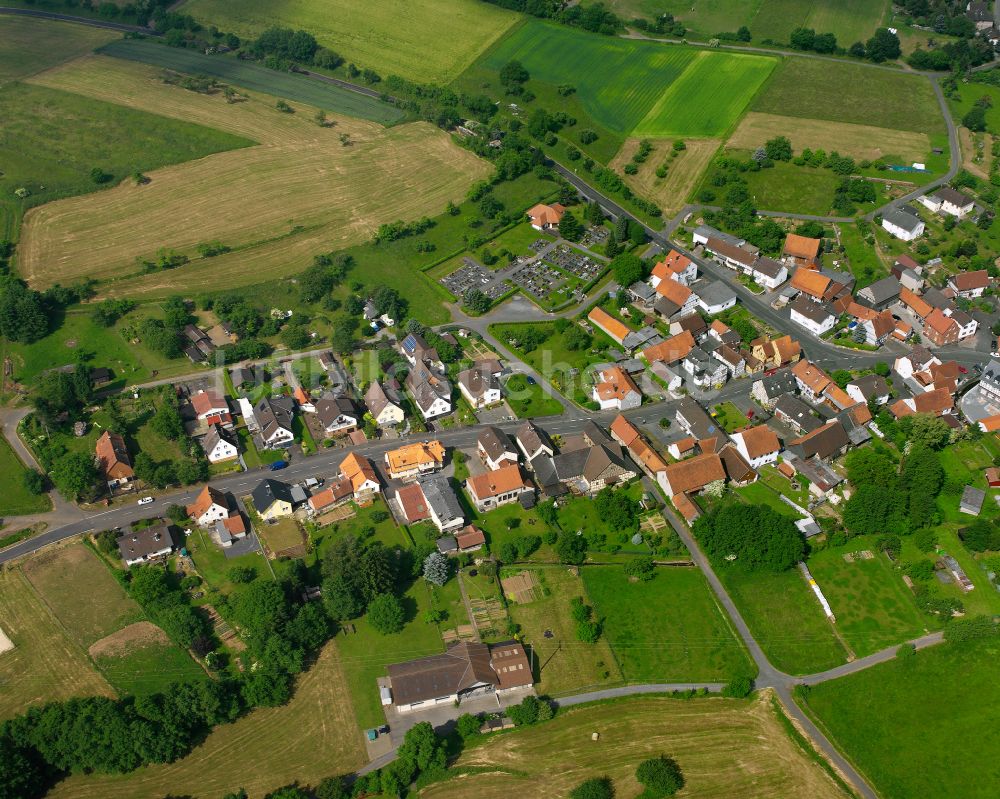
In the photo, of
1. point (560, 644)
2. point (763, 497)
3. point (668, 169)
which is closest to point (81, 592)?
point (560, 644)

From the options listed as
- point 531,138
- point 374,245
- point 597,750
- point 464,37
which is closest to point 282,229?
point 374,245

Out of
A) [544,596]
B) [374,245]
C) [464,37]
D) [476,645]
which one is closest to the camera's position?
[476,645]

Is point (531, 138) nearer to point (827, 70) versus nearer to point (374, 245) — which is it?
point (374, 245)

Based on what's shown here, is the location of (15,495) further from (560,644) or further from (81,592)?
(560,644)

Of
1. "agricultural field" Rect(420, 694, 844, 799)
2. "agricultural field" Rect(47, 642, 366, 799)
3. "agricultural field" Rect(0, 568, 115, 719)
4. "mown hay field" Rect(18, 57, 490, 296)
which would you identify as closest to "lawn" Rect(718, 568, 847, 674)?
"agricultural field" Rect(420, 694, 844, 799)

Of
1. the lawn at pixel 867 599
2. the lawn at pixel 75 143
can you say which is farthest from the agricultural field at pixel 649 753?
the lawn at pixel 75 143

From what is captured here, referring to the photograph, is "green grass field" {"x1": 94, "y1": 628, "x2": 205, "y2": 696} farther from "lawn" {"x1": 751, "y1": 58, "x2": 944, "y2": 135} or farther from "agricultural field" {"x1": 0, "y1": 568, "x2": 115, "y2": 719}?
"lawn" {"x1": 751, "y1": 58, "x2": 944, "y2": 135}

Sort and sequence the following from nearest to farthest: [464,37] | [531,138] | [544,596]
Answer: [544,596], [531,138], [464,37]
